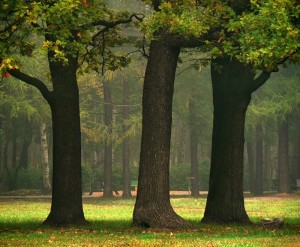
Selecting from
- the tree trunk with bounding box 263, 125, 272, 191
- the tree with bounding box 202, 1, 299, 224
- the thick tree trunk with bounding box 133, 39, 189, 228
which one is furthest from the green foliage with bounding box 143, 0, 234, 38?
the tree trunk with bounding box 263, 125, 272, 191

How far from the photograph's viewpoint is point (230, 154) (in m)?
22.3

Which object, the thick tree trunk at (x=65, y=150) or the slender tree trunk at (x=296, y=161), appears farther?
the slender tree trunk at (x=296, y=161)

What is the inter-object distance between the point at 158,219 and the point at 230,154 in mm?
3592

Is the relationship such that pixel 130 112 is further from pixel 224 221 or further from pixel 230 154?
pixel 224 221

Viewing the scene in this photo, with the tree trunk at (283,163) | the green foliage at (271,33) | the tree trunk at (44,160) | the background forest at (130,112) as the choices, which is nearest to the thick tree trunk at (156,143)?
the green foliage at (271,33)

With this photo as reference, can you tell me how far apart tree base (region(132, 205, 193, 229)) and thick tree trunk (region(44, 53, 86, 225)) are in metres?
2.17

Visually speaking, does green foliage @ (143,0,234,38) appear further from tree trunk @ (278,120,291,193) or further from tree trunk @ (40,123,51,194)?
tree trunk @ (40,123,51,194)

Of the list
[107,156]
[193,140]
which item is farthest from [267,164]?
[107,156]

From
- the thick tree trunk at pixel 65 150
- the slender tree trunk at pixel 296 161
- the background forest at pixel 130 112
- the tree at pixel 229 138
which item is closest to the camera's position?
the thick tree trunk at pixel 65 150

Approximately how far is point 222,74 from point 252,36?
5.71 meters

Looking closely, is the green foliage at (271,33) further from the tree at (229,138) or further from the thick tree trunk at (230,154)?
the thick tree trunk at (230,154)

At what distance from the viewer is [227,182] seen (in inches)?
876

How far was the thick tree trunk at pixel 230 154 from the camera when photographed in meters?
22.2

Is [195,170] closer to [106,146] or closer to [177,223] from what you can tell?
[106,146]
